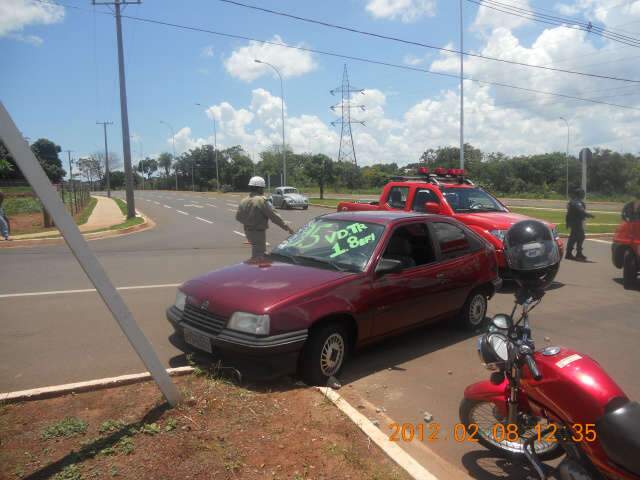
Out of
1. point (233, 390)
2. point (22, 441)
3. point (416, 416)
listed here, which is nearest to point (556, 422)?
point (416, 416)

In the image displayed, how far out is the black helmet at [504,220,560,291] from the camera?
2857 millimetres

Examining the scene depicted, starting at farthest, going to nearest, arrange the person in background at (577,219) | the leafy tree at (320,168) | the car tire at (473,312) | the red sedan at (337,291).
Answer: the leafy tree at (320,168) → the person in background at (577,219) → the car tire at (473,312) → the red sedan at (337,291)

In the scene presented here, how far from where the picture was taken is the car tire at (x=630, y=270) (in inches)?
348

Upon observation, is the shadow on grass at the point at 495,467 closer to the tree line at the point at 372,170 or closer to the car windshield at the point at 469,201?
the car windshield at the point at 469,201

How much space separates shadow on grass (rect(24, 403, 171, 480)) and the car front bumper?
2.20 feet

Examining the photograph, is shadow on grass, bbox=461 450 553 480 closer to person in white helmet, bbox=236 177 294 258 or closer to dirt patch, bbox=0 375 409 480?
dirt patch, bbox=0 375 409 480

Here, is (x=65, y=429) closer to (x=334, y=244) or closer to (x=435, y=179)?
(x=334, y=244)

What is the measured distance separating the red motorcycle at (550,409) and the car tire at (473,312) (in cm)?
277

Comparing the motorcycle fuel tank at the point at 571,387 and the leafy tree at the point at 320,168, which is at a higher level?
the leafy tree at the point at 320,168

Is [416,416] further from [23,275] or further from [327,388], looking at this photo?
[23,275]

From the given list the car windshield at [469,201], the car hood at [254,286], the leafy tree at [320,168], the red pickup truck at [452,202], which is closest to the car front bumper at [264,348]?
the car hood at [254,286]

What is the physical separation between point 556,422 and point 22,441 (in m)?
3.19

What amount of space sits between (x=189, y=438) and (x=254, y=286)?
4.98 feet

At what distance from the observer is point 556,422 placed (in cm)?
266
